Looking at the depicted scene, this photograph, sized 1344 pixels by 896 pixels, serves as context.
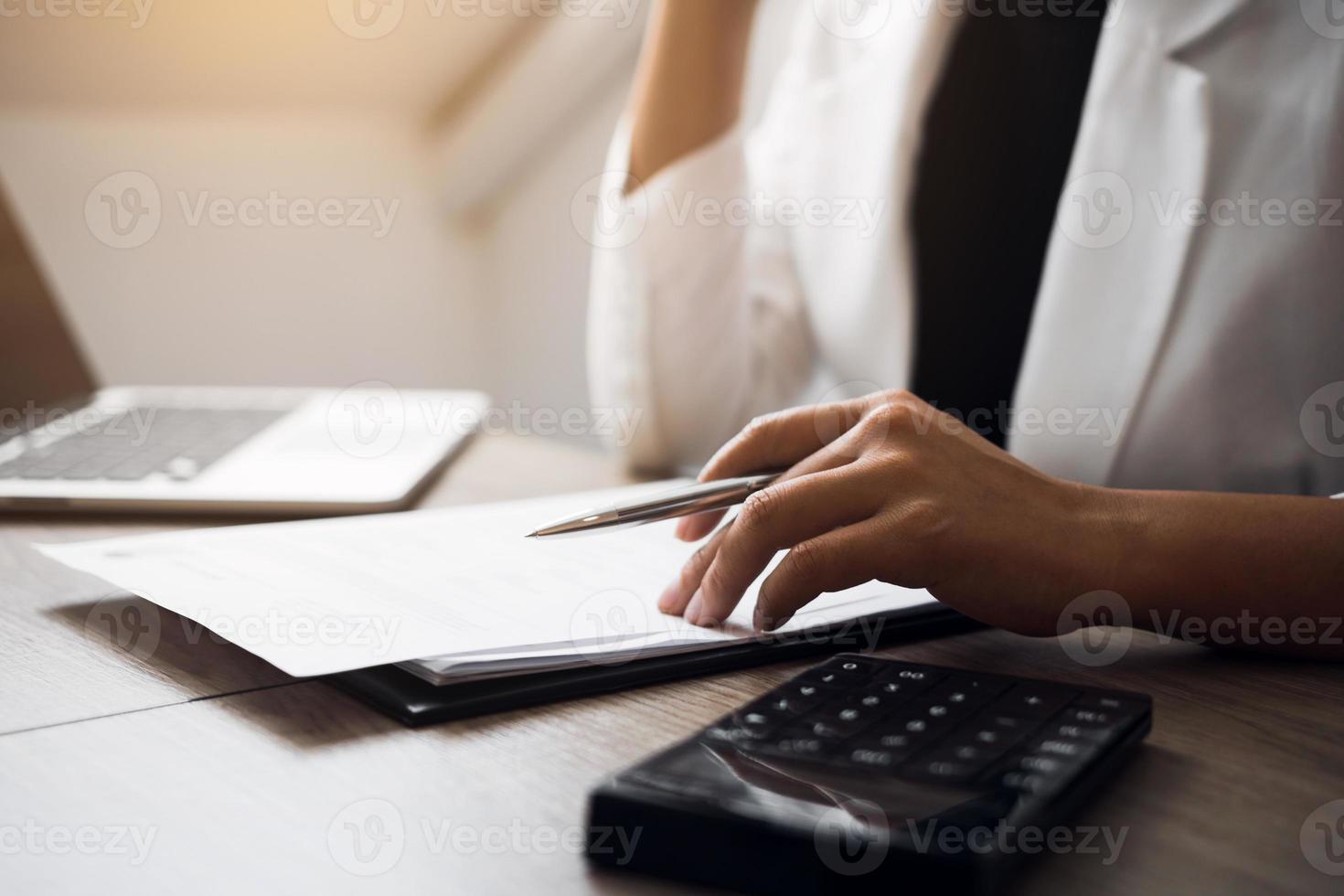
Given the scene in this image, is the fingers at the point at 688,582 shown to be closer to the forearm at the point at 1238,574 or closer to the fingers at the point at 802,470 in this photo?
the fingers at the point at 802,470

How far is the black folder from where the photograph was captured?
398mm

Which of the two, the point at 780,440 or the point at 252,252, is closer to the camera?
the point at 780,440

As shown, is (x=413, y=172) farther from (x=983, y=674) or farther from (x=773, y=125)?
(x=983, y=674)

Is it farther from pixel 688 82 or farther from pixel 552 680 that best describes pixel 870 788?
pixel 688 82

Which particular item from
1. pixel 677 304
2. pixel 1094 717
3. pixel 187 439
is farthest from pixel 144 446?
pixel 1094 717

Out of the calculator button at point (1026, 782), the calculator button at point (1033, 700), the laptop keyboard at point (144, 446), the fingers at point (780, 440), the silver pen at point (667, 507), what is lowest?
the laptop keyboard at point (144, 446)

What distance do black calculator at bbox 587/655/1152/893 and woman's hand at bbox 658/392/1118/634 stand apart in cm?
9

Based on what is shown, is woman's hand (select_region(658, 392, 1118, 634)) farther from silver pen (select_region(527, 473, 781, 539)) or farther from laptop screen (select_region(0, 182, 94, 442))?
laptop screen (select_region(0, 182, 94, 442))

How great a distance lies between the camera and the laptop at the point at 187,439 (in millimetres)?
763

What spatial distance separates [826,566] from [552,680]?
4.6 inches

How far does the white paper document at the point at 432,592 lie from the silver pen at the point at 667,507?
0.03m

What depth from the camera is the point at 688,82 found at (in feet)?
3.31

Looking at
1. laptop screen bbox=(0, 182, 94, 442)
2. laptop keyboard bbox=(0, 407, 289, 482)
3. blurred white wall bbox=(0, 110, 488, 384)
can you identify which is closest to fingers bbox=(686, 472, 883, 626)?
laptop keyboard bbox=(0, 407, 289, 482)

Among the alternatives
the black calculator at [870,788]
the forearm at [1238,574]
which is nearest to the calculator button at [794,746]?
the black calculator at [870,788]
